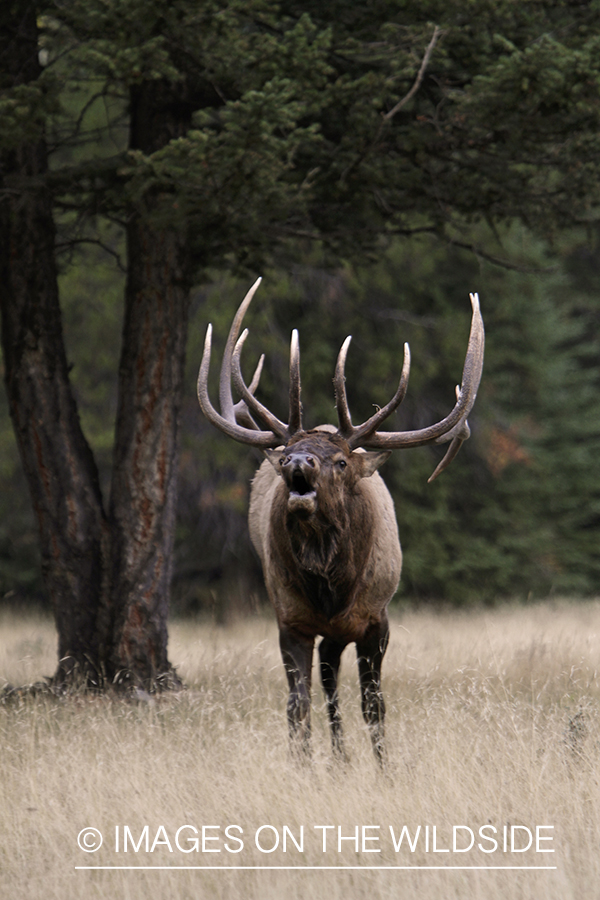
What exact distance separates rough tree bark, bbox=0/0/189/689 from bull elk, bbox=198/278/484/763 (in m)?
1.67

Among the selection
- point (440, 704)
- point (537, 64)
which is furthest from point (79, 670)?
point (537, 64)

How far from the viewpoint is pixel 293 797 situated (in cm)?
466

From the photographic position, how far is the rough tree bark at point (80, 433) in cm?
764

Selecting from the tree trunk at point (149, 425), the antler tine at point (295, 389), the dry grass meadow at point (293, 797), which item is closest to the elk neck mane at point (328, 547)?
the antler tine at point (295, 389)

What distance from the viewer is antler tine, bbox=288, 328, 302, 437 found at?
5.43 metres

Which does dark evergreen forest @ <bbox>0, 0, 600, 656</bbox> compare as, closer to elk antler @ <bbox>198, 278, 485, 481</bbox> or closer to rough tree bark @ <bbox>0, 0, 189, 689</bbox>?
rough tree bark @ <bbox>0, 0, 189, 689</bbox>

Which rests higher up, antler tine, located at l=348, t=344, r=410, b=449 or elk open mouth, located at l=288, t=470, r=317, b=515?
antler tine, located at l=348, t=344, r=410, b=449

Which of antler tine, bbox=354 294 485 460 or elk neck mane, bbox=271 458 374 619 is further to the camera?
antler tine, bbox=354 294 485 460

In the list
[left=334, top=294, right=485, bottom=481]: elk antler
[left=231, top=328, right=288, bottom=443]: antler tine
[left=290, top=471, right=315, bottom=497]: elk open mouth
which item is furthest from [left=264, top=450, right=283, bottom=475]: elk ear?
[left=290, top=471, right=315, bottom=497]: elk open mouth

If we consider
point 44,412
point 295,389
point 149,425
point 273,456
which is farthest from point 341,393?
point 44,412

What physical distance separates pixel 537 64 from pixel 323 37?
4.47 feet

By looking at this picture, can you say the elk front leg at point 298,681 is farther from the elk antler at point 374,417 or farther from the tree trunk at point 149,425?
the tree trunk at point 149,425

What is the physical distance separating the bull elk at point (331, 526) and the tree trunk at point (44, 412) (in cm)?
198

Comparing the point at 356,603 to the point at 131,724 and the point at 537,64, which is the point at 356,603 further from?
the point at 537,64
